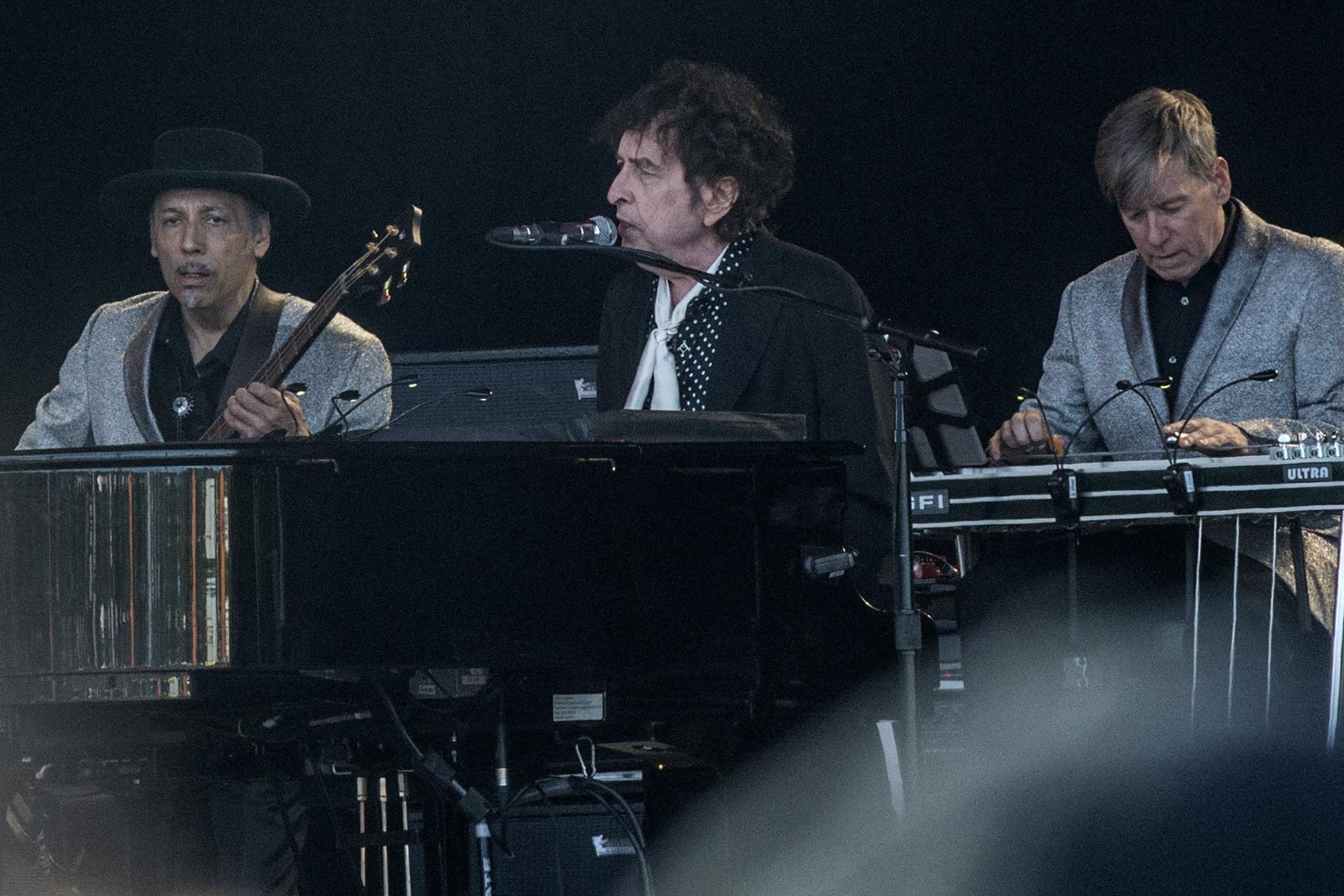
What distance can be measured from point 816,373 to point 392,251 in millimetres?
912

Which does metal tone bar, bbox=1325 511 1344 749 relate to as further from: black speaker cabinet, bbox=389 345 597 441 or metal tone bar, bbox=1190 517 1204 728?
black speaker cabinet, bbox=389 345 597 441

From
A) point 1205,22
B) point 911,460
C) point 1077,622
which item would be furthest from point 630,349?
point 1205,22

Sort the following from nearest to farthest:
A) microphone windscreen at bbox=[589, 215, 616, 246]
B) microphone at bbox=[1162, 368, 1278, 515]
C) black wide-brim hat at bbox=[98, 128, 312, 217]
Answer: microphone windscreen at bbox=[589, 215, 616, 246]
microphone at bbox=[1162, 368, 1278, 515]
black wide-brim hat at bbox=[98, 128, 312, 217]

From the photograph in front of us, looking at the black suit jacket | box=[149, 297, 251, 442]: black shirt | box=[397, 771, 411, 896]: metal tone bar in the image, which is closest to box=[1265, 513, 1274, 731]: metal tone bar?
the black suit jacket

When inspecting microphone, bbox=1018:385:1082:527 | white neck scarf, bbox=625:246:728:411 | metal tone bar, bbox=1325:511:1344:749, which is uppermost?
white neck scarf, bbox=625:246:728:411

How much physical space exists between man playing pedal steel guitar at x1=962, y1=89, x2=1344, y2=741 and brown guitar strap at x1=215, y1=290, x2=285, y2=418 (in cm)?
168

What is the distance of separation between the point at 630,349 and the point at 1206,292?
4.22ft

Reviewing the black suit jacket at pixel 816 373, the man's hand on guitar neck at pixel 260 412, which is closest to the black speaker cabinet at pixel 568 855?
the black suit jacket at pixel 816 373

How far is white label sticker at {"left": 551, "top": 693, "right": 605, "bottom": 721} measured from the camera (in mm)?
2449

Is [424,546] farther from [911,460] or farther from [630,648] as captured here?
[911,460]

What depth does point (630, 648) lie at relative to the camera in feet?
7.64

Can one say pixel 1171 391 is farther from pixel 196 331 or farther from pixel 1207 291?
pixel 196 331

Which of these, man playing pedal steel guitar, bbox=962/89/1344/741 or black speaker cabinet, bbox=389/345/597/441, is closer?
man playing pedal steel guitar, bbox=962/89/1344/741

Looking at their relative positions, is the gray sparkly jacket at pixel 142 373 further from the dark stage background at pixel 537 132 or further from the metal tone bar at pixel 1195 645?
the metal tone bar at pixel 1195 645
